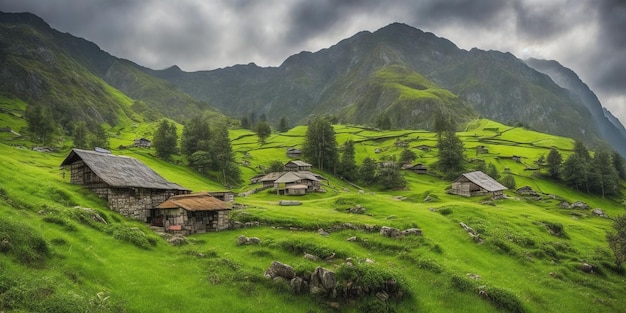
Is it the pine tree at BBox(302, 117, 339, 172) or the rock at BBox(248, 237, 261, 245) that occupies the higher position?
the pine tree at BBox(302, 117, 339, 172)

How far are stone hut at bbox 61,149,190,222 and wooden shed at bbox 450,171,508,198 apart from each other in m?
73.4

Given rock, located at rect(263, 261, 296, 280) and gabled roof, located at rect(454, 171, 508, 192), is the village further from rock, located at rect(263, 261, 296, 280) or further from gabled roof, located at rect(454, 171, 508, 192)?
gabled roof, located at rect(454, 171, 508, 192)

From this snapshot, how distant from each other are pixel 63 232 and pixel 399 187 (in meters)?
93.1

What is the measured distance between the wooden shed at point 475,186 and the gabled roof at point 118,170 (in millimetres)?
71472

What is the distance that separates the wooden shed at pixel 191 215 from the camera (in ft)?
140

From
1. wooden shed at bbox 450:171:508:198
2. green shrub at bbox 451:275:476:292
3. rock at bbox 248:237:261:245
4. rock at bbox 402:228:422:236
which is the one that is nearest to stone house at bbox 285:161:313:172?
wooden shed at bbox 450:171:508:198

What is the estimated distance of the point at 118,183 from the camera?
142ft

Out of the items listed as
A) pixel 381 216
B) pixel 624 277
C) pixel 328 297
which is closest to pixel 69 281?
pixel 328 297

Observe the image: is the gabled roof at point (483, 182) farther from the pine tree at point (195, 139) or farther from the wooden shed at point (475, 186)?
the pine tree at point (195, 139)

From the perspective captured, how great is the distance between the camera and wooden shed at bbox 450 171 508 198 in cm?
9298

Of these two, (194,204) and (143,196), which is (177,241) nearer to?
(194,204)

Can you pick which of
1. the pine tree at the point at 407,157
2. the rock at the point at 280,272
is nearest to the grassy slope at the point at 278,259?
the rock at the point at 280,272

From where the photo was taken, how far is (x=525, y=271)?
41.3 meters

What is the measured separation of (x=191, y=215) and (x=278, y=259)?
14.5 m
